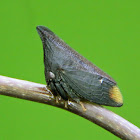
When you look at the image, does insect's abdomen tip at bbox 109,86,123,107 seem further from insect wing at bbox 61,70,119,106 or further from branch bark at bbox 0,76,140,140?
branch bark at bbox 0,76,140,140

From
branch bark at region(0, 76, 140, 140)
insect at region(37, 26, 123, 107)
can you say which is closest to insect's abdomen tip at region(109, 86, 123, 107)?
insect at region(37, 26, 123, 107)

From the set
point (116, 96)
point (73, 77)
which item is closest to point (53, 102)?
point (73, 77)

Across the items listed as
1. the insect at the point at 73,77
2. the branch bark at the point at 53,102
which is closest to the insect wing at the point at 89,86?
the insect at the point at 73,77

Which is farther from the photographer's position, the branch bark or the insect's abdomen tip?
the insect's abdomen tip

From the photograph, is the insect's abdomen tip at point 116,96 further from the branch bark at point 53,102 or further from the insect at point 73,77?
the branch bark at point 53,102

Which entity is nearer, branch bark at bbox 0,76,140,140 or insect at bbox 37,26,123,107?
branch bark at bbox 0,76,140,140

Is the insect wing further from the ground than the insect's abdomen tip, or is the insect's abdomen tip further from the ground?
the insect wing

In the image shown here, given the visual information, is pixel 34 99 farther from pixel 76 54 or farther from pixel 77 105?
pixel 76 54

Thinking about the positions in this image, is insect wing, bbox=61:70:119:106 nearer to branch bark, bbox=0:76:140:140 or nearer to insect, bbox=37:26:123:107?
insect, bbox=37:26:123:107
